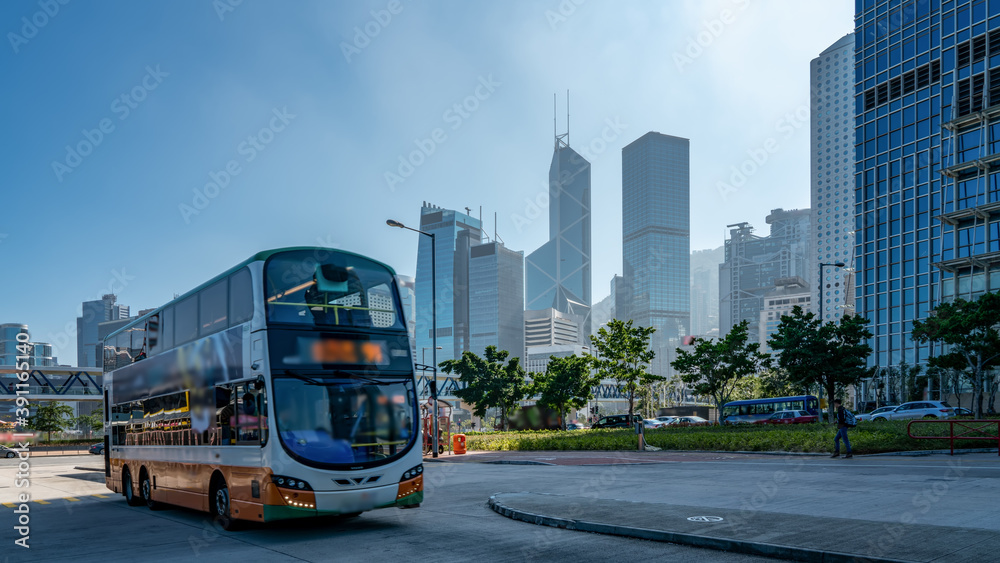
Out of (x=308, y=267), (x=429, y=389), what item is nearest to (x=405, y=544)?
(x=308, y=267)

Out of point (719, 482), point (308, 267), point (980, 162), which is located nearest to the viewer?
point (308, 267)

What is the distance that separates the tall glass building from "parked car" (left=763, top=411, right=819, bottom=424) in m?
20.1

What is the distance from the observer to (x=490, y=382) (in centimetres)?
5694

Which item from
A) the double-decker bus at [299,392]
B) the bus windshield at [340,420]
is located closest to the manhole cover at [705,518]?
the double-decker bus at [299,392]

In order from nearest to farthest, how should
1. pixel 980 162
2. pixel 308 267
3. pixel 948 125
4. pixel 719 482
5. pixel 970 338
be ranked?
pixel 308 267, pixel 719 482, pixel 970 338, pixel 980 162, pixel 948 125

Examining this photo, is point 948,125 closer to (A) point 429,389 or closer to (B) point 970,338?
(B) point 970,338

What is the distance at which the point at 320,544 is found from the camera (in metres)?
10.2

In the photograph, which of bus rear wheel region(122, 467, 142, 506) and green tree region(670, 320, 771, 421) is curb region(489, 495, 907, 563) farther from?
green tree region(670, 320, 771, 421)

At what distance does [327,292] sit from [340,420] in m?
1.97

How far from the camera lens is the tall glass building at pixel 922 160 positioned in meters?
59.7

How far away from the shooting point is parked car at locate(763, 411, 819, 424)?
49781 millimetres

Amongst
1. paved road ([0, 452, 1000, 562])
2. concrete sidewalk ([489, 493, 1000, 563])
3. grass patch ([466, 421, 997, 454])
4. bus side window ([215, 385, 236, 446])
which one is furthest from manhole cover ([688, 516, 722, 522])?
grass patch ([466, 421, 997, 454])

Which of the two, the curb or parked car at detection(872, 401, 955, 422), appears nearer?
the curb

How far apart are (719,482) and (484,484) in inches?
225
